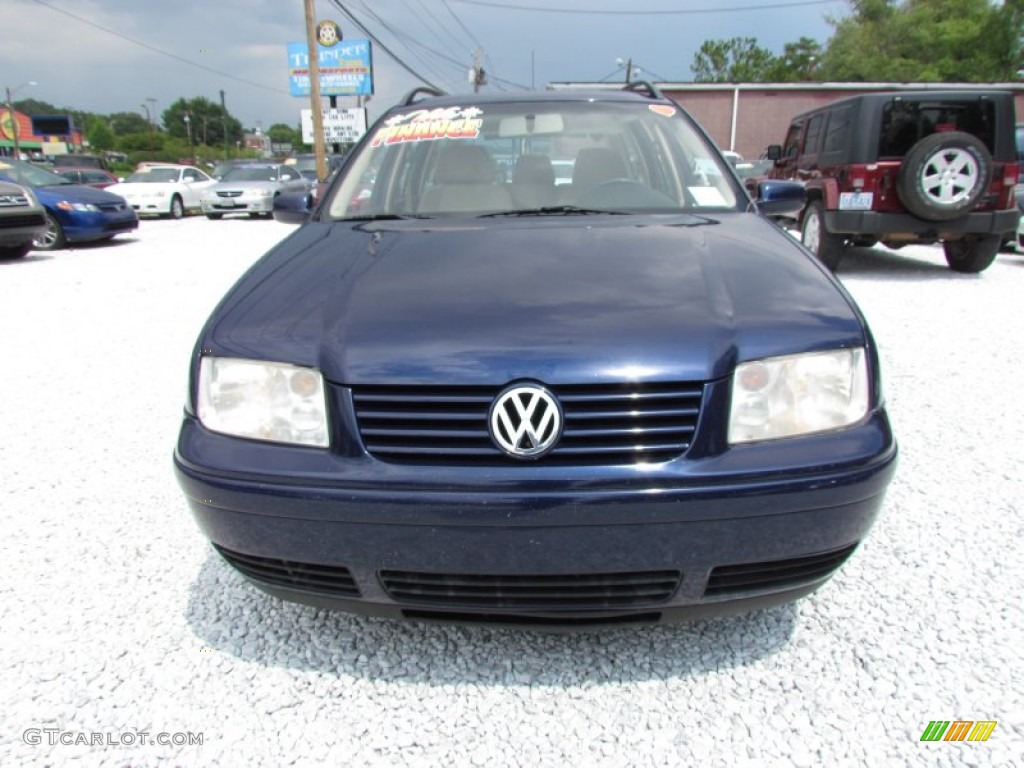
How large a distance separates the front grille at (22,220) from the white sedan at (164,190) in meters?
6.89

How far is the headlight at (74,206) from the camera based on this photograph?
1054cm

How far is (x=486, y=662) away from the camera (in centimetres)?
180

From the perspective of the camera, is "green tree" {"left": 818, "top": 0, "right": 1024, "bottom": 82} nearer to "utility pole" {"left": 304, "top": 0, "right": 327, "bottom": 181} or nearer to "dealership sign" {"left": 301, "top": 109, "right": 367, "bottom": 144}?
"dealership sign" {"left": 301, "top": 109, "right": 367, "bottom": 144}

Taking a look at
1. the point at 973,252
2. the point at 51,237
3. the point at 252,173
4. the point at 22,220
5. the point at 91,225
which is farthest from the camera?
the point at 252,173

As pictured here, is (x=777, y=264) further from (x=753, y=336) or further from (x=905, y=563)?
(x=905, y=563)

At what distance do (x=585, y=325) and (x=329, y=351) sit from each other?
0.60 m

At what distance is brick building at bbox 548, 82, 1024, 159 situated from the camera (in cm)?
2598

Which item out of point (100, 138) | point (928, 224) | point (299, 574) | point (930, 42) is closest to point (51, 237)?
point (299, 574)

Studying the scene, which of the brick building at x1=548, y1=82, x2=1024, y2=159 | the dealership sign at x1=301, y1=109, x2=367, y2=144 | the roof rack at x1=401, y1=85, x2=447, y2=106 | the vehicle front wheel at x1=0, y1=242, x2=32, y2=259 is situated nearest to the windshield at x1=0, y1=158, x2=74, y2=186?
the vehicle front wheel at x1=0, y1=242, x2=32, y2=259

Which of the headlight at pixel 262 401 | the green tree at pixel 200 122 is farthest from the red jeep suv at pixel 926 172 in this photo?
the green tree at pixel 200 122

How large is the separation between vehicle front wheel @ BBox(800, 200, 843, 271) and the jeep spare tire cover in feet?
2.92

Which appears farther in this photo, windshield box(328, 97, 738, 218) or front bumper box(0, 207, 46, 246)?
front bumper box(0, 207, 46, 246)

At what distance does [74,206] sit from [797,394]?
39.6ft

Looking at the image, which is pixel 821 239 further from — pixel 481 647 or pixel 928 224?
pixel 481 647
